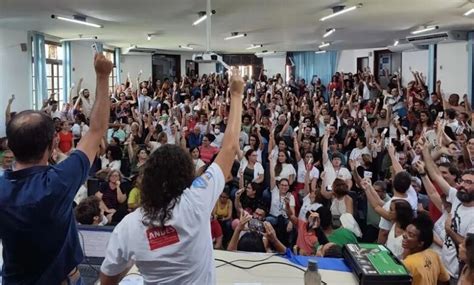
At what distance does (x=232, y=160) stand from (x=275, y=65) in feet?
75.5

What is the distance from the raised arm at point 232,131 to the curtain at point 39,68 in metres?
11.1

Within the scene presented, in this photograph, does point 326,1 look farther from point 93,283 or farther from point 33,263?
point 33,263

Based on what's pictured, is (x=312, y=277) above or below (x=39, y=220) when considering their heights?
below

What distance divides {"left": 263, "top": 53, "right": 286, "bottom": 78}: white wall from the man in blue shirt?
2284cm

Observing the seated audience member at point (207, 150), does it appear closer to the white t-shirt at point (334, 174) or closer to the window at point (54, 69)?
the white t-shirt at point (334, 174)

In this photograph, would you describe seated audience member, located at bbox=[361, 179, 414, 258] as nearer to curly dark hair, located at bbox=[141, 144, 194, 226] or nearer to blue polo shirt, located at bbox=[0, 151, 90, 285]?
curly dark hair, located at bbox=[141, 144, 194, 226]

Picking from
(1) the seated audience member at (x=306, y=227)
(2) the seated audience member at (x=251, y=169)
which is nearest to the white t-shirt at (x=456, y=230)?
(1) the seated audience member at (x=306, y=227)

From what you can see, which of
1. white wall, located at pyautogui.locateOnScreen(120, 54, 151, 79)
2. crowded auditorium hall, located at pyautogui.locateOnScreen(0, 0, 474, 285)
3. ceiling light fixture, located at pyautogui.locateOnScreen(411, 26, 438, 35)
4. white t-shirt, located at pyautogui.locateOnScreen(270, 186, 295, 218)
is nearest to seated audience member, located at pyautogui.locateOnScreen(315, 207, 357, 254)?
crowded auditorium hall, located at pyautogui.locateOnScreen(0, 0, 474, 285)

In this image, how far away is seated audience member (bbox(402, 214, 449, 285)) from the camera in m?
2.70

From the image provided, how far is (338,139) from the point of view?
8531 mm

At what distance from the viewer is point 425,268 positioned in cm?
275

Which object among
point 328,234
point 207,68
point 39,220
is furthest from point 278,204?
point 207,68

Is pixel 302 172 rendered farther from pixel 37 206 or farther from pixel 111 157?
pixel 37 206

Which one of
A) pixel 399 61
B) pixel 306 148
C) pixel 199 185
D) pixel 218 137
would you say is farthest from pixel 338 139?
pixel 399 61
